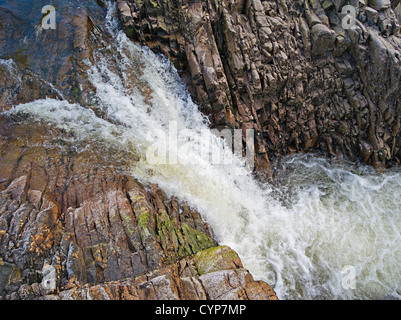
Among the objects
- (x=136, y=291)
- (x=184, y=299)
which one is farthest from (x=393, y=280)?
(x=136, y=291)

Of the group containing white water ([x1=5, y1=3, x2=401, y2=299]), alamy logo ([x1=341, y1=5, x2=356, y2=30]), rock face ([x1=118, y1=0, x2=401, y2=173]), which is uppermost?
alamy logo ([x1=341, y1=5, x2=356, y2=30])

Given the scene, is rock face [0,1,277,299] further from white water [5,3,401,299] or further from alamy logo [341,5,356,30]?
alamy logo [341,5,356,30]

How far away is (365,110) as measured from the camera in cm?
1128

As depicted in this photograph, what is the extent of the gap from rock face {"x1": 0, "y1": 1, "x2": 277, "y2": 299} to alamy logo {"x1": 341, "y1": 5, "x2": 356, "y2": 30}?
30.3 feet

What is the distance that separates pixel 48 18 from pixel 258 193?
1067cm

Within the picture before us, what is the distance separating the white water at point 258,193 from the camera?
831 centimetres

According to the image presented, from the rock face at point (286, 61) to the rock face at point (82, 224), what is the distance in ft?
12.8

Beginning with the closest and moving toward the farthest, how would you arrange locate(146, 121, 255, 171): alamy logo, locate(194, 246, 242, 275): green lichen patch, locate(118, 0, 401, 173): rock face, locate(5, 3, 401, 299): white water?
locate(194, 246, 242, 275): green lichen patch < locate(5, 3, 401, 299): white water < locate(146, 121, 255, 171): alamy logo < locate(118, 0, 401, 173): rock face

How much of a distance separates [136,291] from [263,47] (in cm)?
965

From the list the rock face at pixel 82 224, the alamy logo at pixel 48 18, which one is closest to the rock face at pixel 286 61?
the alamy logo at pixel 48 18

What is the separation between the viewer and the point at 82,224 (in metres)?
6.76

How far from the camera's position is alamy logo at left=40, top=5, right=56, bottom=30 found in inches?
420

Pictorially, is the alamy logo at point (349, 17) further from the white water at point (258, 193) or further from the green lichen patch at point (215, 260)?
the green lichen patch at point (215, 260)

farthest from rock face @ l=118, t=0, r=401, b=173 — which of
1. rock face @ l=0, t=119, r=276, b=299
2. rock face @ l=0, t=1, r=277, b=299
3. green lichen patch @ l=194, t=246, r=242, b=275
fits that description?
green lichen patch @ l=194, t=246, r=242, b=275
